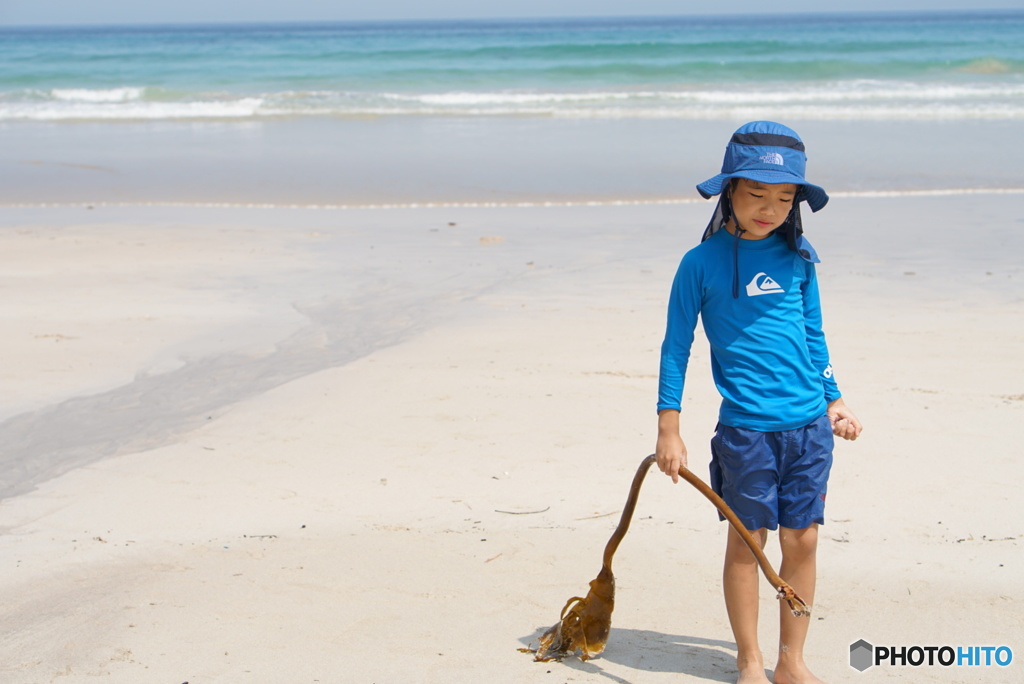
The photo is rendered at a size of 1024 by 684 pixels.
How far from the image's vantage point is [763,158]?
235cm

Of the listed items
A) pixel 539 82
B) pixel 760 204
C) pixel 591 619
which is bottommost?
pixel 591 619

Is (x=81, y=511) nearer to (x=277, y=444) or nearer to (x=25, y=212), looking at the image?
(x=277, y=444)

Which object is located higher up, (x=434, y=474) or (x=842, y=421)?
(x=842, y=421)

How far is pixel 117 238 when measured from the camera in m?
8.79

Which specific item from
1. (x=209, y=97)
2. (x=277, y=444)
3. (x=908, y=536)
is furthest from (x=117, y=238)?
(x=209, y=97)

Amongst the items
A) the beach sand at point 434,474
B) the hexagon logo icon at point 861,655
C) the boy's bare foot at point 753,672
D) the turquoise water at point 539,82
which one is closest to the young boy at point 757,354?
the boy's bare foot at point 753,672

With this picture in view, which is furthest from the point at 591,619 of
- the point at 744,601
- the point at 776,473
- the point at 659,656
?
the point at 776,473

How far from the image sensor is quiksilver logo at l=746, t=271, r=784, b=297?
243 cm

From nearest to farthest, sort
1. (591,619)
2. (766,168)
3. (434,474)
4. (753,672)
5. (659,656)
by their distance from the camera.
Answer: (766,168)
(753,672)
(591,619)
(659,656)
(434,474)

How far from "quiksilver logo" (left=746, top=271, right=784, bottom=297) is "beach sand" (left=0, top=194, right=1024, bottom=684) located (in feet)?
3.34

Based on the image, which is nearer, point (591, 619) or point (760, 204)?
point (760, 204)

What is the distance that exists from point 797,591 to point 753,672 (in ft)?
0.76

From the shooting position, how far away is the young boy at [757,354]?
2.39 metres

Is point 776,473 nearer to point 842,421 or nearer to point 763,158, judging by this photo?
point 842,421
